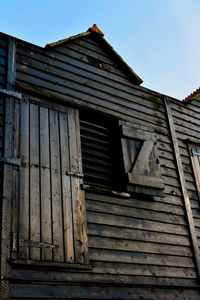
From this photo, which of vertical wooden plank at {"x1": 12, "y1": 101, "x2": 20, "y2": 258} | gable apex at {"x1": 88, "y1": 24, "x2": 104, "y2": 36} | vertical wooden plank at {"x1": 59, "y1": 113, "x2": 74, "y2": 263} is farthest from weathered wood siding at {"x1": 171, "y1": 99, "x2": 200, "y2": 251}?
vertical wooden plank at {"x1": 12, "y1": 101, "x2": 20, "y2": 258}

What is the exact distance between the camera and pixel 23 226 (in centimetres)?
445

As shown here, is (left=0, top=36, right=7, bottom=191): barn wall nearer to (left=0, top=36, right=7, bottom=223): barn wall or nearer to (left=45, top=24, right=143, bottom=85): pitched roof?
(left=0, top=36, right=7, bottom=223): barn wall

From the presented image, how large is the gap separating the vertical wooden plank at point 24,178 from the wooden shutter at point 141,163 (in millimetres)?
A: 1734

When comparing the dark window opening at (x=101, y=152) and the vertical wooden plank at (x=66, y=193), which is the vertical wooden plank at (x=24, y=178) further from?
the dark window opening at (x=101, y=152)

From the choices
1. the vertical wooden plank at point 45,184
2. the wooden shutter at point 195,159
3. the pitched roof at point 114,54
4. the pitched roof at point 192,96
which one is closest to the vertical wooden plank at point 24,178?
the vertical wooden plank at point 45,184

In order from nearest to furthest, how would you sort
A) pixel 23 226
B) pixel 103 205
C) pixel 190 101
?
pixel 23 226 < pixel 103 205 < pixel 190 101

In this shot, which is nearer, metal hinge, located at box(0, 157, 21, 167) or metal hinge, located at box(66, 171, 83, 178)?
metal hinge, located at box(0, 157, 21, 167)

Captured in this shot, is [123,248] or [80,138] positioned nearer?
[123,248]

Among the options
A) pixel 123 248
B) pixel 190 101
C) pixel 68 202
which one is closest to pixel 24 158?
pixel 68 202

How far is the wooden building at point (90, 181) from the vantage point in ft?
14.8

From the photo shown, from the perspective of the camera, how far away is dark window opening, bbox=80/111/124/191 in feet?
19.2

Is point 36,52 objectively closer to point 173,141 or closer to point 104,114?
point 104,114

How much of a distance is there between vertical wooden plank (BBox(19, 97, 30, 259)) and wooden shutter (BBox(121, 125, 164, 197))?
1.73 metres

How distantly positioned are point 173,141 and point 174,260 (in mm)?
2443
